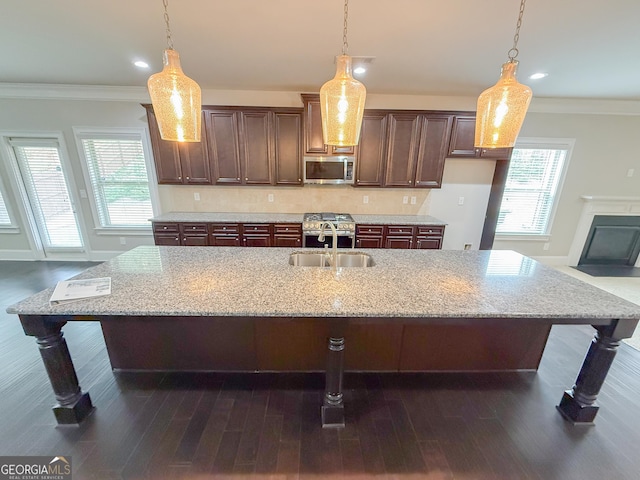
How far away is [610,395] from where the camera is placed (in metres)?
1.80

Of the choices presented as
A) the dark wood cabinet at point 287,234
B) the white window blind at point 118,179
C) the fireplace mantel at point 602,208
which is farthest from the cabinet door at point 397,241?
the white window blind at point 118,179

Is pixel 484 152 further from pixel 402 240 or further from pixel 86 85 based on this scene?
pixel 86 85

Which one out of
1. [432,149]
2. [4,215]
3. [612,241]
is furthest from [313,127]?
[612,241]

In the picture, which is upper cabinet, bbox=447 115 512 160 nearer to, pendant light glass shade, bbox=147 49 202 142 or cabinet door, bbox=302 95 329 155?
cabinet door, bbox=302 95 329 155

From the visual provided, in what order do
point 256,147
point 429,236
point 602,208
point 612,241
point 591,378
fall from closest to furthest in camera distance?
point 591,378
point 256,147
point 429,236
point 602,208
point 612,241

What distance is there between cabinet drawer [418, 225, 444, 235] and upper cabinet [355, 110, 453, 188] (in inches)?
25.1

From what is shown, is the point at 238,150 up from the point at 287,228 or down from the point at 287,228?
up

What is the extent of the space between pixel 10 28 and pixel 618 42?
520 cm

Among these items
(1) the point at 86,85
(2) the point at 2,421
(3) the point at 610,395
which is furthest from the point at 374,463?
(1) the point at 86,85

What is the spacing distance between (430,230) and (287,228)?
6.89 ft

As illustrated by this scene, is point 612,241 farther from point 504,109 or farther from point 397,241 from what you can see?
point 504,109

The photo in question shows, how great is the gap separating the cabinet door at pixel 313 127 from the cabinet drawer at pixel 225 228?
1.48 metres

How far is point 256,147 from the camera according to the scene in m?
3.51

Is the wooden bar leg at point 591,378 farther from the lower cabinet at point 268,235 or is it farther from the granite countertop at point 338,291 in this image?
the lower cabinet at point 268,235
